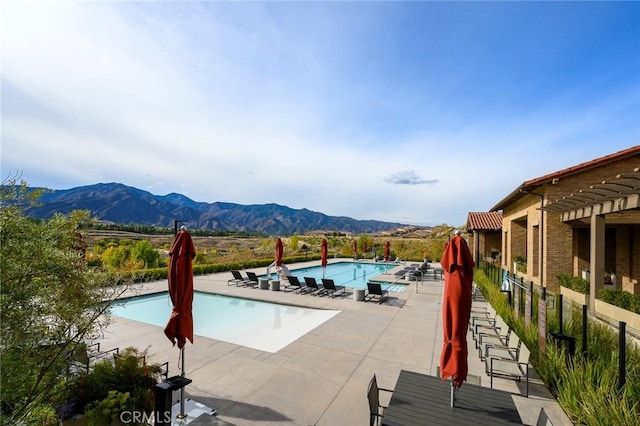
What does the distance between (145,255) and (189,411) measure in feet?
56.9

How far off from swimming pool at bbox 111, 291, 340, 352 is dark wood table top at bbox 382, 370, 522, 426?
505cm

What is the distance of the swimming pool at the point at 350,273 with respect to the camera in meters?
18.9

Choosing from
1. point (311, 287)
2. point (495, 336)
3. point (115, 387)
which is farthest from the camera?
point (311, 287)

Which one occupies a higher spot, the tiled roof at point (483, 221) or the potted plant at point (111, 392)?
the tiled roof at point (483, 221)

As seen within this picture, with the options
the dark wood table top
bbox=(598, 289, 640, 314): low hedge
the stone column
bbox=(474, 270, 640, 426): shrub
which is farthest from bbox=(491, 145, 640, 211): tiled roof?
the dark wood table top

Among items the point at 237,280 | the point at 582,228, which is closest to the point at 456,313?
the point at 237,280

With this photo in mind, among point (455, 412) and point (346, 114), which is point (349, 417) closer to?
point (455, 412)

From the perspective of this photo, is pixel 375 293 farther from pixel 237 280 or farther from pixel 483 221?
pixel 483 221

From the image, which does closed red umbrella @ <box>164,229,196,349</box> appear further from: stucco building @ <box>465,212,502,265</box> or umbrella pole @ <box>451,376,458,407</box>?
stucco building @ <box>465,212,502,265</box>

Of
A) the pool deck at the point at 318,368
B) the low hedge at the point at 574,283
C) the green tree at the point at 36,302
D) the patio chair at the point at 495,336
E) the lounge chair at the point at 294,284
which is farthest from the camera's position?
the lounge chair at the point at 294,284

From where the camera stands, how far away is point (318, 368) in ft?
20.5

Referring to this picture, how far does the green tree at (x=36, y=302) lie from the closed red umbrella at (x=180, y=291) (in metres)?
0.88

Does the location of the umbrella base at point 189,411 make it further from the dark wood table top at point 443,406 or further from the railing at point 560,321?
the railing at point 560,321

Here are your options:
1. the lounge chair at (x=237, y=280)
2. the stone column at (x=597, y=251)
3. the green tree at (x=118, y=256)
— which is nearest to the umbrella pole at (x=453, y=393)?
the stone column at (x=597, y=251)
